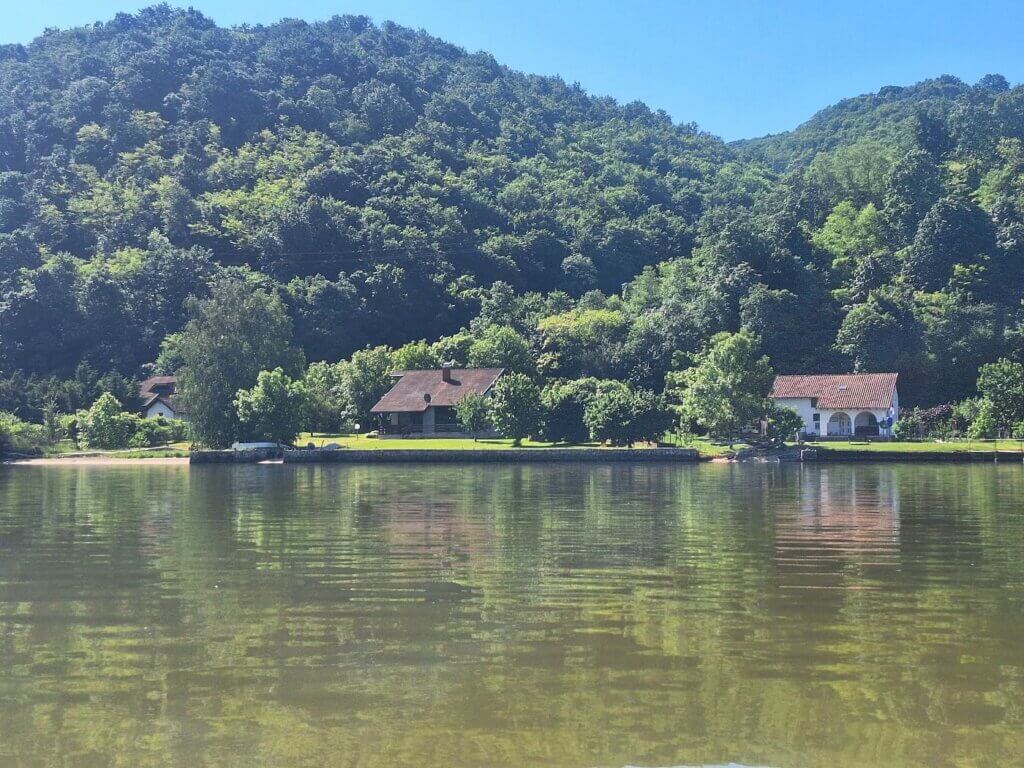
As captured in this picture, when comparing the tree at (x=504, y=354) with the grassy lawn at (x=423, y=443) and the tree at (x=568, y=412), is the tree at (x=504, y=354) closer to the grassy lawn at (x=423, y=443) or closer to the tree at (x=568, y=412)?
the grassy lawn at (x=423, y=443)

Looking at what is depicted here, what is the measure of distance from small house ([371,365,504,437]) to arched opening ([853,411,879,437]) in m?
28.3

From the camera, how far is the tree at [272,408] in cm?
7100

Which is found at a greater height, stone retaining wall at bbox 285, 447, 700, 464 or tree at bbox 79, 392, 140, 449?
tree at bbox 79, 392, 140, 449

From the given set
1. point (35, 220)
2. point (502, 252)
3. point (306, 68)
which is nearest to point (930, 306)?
point (502, 252)

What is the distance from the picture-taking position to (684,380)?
75.9m

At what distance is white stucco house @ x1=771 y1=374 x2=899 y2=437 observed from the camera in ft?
246

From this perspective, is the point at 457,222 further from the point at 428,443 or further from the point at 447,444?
the point at 447,444

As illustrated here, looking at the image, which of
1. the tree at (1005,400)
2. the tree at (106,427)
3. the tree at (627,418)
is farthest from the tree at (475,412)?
the tree at (1005,400)

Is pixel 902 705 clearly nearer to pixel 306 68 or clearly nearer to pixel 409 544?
pixel 409 544

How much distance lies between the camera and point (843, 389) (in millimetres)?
76625

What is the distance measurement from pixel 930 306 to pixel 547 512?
6719cm

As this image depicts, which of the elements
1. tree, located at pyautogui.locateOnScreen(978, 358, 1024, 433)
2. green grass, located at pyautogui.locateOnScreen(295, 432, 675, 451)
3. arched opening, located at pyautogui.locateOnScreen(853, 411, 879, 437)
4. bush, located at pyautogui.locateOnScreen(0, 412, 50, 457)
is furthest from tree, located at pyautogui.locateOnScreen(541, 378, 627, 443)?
bush, located at pyautogui.locateOnScreen(0, 412, 50, 457)

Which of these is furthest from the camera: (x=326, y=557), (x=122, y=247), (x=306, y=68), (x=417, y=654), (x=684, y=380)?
(x=306, y=68)

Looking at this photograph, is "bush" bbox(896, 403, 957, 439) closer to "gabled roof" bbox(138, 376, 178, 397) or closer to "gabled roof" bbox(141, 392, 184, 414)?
"gabled roof" bbox(141, 392, 184, 414)
